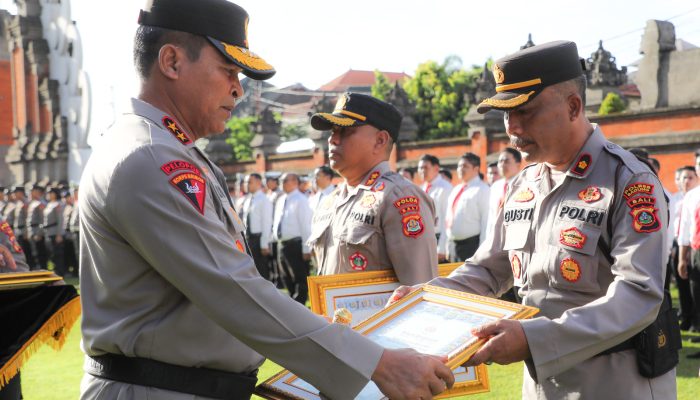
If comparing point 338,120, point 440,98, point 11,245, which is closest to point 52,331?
point 11,245

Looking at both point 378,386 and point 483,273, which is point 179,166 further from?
point 483,273

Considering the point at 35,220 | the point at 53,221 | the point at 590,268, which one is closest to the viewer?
the point at 590,268

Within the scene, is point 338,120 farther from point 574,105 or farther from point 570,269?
point 570,269

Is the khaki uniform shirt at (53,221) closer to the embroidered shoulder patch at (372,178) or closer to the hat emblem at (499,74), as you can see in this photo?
the embroidered shoulder patch at (372,178)

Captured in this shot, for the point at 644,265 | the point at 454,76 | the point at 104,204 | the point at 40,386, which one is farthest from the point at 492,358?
the point at 454,76

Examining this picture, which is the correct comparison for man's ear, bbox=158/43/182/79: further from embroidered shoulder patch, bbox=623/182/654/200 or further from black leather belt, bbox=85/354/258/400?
embroidered shoulder patch, bbox=623/182/654/200

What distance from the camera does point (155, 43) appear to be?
2.07 m

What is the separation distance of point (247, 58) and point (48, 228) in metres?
17.9

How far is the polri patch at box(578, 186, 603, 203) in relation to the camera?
2361mm

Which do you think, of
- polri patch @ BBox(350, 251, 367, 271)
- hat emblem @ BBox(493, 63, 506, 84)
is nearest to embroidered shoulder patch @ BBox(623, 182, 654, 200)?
hat emblem @ BBox(493, 63, 506, 84)

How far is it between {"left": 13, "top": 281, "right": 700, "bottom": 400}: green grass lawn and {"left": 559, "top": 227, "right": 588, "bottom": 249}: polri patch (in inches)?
137

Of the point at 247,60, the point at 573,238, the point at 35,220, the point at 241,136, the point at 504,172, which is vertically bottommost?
the point at 241,136

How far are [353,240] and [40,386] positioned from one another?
4151 millimetres

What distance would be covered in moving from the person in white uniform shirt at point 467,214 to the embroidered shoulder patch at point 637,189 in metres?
7.72
